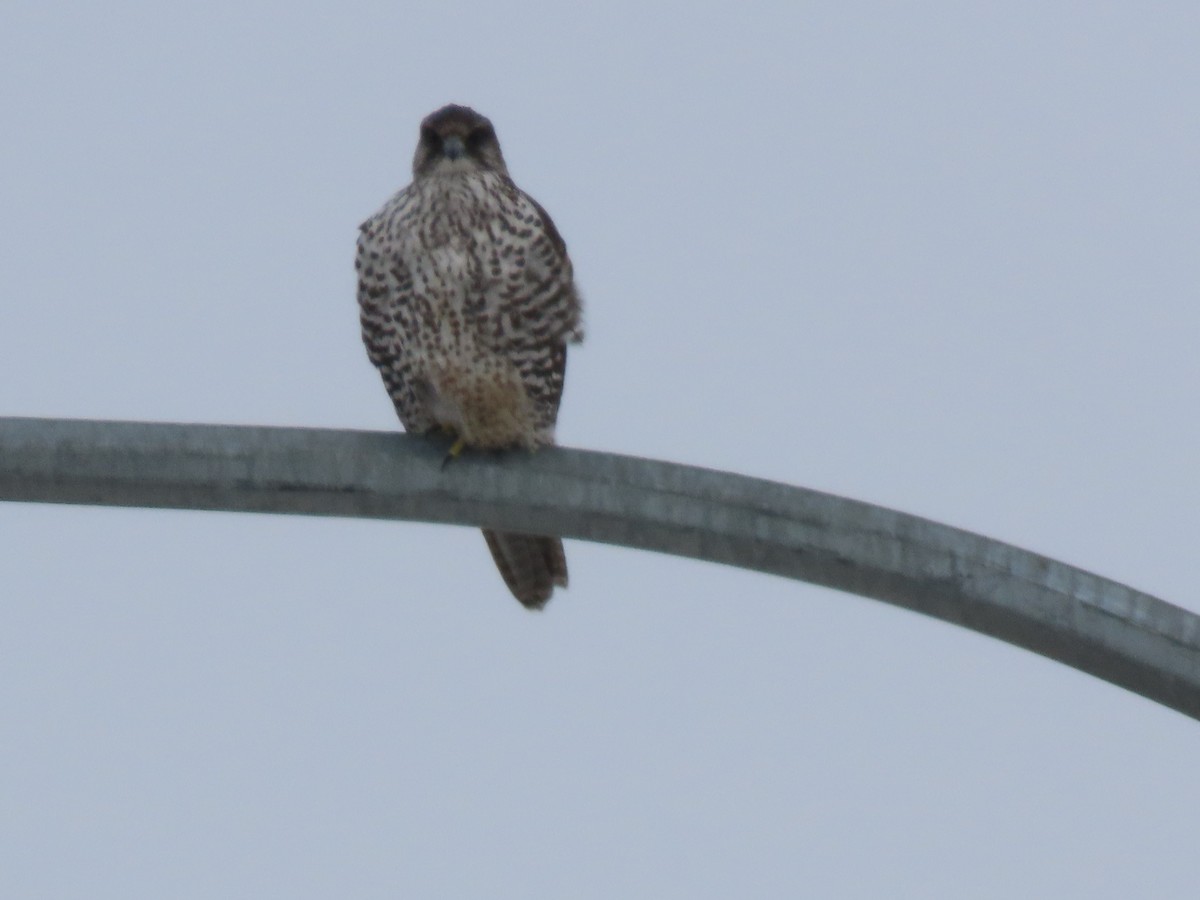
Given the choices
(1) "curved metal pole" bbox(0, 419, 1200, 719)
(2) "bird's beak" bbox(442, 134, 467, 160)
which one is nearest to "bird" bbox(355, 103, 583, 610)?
(2) "bird's beak" bbox(442, 134, 467, 160)

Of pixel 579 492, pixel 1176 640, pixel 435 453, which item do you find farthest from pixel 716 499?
pixel 1176 640

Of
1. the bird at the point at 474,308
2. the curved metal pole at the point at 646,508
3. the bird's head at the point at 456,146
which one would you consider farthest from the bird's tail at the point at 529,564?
the curved metal pole at the point at 646,508

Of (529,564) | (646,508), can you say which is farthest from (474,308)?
(646,508)

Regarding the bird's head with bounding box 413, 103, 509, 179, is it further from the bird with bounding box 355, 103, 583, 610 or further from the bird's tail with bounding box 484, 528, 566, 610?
the bird's tail with bounding box 484, 528, 566, 610

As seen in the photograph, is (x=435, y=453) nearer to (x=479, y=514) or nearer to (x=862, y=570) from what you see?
(x=479, y=514)

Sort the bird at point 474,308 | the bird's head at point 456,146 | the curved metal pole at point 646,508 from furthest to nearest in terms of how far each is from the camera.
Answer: the bird's head at point 456,146
the bird at point 474,308
the curved metal pole at point 646,508

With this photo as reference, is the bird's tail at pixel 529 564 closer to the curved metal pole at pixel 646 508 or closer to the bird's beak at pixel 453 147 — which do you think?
the bird's beak at pixel 453 147

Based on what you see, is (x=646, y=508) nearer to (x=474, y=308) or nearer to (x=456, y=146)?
(x=474, y=308)
